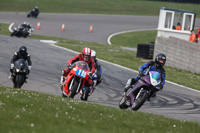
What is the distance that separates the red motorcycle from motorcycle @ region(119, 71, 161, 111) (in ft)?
4.19

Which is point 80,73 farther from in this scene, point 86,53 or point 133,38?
point 133,38

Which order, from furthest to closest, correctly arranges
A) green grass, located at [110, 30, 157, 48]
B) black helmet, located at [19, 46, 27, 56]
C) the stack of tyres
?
green grass, located at [110, 30, 157, 48], the stack of tyres, black helmet, located at [19, 46, 27, 56]

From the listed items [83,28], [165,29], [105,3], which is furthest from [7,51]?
[105,3]

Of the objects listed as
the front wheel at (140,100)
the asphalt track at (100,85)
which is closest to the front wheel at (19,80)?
the asphalt track at (100,85)

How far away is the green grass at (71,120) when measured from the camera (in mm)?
6258

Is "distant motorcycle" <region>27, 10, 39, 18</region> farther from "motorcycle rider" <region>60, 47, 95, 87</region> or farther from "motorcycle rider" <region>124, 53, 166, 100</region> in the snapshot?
"motorcycle rider" <region>124, 53, 166, 100</region>

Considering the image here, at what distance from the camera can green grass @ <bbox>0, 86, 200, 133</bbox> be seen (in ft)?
20.5

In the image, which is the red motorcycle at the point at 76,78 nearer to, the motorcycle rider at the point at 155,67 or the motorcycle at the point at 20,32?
the motorcycle rider at the point at 155,67

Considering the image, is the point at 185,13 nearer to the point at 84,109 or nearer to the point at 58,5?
the point at 84,109

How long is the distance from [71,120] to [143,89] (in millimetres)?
3827

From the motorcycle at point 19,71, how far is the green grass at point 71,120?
3.34m

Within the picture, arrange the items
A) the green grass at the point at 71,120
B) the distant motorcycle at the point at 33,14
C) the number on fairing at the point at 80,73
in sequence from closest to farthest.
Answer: the green grass at the point at 71,120, the number on fairing at the point at 80,73, the distant motorcycle at the point at 33,14

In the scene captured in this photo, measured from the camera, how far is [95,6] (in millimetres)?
55375

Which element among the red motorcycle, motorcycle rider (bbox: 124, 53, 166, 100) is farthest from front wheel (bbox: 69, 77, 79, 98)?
motorcycle rider (bbox: 124, 53, 166, 100)
